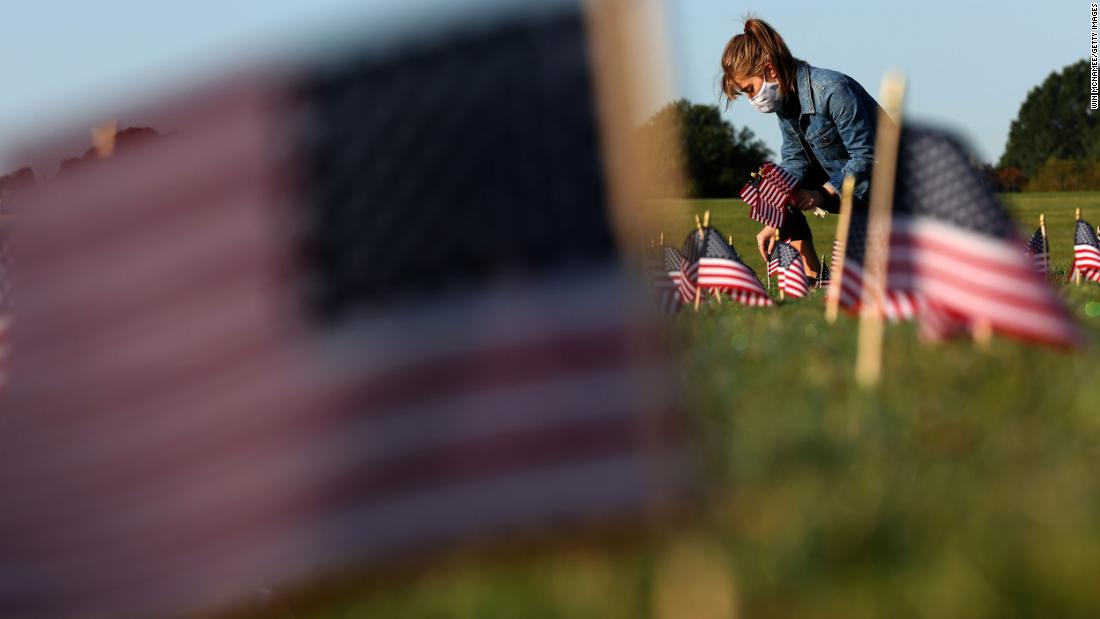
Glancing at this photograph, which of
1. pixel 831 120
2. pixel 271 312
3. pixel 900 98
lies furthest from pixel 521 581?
pixel 831 120

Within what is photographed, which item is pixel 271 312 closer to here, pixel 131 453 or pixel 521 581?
pixel 131 453

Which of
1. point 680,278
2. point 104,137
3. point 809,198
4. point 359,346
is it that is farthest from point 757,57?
point 359,346

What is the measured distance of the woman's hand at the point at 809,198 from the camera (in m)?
14.8

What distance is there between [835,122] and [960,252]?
24.8ft

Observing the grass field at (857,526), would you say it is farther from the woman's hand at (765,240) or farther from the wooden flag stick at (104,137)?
the woman's hand at (765,240)

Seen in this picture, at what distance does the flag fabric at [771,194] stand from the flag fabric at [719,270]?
437mm

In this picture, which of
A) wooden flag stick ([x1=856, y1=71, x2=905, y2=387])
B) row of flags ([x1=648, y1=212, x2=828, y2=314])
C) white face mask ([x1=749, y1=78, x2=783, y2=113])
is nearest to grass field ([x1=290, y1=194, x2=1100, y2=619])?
wooden flag stick ([x1=856, y1=71, x2=905, y2=387])

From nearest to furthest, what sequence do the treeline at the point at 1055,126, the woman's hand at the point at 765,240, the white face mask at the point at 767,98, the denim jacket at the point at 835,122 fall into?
the denim jacket at the point at 835,122, the white face mask at the point at 767,98, the woman's hand at the point at 765,240, the treeline at the point at 1055,126

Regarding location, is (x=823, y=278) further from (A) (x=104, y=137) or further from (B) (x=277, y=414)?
(B) (x=277, y=414)

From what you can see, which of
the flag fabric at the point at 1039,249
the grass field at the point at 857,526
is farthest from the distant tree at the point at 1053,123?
the grass field at the point at 857,526

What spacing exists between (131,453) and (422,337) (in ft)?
2.30

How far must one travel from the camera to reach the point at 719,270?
14.6 metres

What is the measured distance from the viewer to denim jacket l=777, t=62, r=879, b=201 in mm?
13281

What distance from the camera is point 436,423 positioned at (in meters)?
3.51
